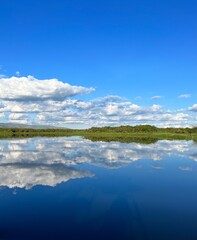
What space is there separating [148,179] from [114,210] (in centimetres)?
664

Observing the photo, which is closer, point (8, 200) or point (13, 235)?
point (13, 235)

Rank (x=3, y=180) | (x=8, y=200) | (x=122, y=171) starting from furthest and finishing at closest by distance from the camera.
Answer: (x=122, y=171) → (x=3, y=180) → (x=8, y=200)

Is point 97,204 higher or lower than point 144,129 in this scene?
lower

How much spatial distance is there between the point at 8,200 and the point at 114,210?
421cm

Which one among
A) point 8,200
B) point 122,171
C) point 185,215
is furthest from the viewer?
point 122,171

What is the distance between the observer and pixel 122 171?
19.5m

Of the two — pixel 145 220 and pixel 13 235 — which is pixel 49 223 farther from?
pixel 145 220

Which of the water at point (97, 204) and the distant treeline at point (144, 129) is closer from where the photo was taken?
the water at point (97, 204)

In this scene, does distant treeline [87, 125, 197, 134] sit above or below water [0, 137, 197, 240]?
above

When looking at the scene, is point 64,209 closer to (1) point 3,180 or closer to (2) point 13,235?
(2) point 13,235

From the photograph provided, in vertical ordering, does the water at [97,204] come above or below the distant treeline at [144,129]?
below

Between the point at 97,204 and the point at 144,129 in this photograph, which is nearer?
the point at 97,204

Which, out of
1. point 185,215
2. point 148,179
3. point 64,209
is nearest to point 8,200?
point 64,209

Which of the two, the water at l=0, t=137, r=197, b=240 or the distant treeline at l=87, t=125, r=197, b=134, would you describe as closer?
the water at l=0, t=137, r=197, b=240
